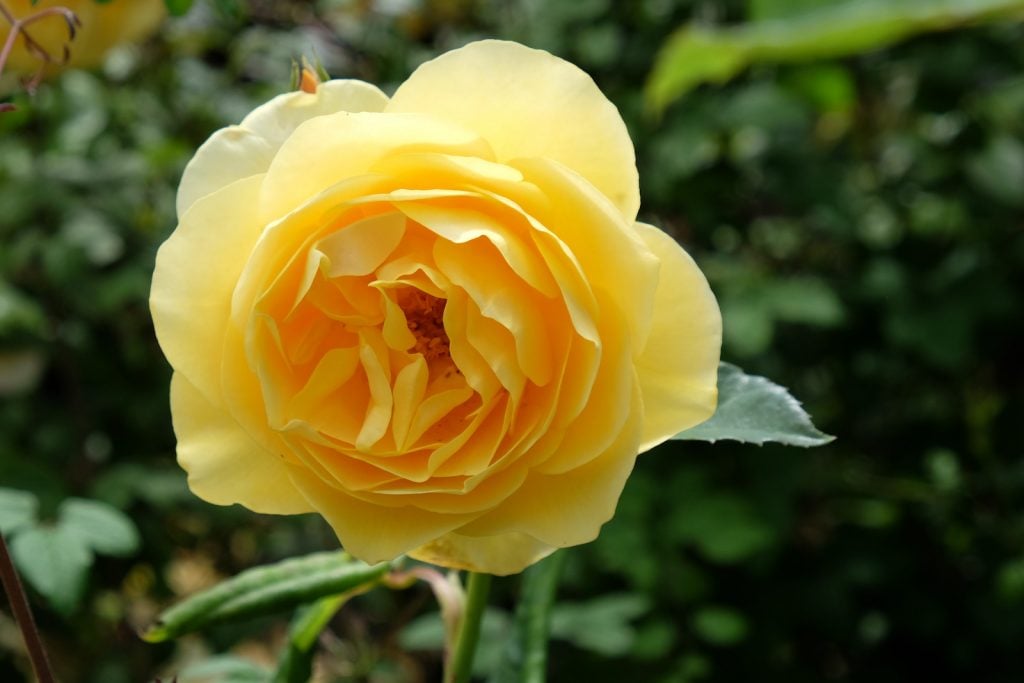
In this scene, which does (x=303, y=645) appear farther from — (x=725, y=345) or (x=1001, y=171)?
(x=1001, y=171)

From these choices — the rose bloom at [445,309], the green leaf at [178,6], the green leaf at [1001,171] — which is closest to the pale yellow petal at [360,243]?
the rose bloom at [445,309]

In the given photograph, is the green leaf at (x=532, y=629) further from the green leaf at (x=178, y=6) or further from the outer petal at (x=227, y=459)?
the green leaf at (x=178, y=6)

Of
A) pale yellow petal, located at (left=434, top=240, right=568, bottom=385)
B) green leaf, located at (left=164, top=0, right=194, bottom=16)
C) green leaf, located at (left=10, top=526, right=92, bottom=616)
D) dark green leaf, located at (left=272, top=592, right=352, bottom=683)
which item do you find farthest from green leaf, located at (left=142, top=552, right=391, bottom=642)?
green leaf, located at (left=164, top=0, right=194, bottom=16)

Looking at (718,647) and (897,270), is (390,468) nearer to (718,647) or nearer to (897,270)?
(718,647)

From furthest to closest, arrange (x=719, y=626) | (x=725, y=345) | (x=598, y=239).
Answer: (x=725, y=345)
(x=719, y=626)
(x=598, y=239)

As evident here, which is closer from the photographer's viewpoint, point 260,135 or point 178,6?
point 260,135

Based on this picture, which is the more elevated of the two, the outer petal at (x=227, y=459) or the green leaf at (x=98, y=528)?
the outer petal at (x=227, y=459)

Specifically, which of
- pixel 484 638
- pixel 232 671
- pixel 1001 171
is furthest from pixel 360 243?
pixel 1001 171

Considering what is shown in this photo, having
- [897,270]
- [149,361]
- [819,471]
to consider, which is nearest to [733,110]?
[897,270]
